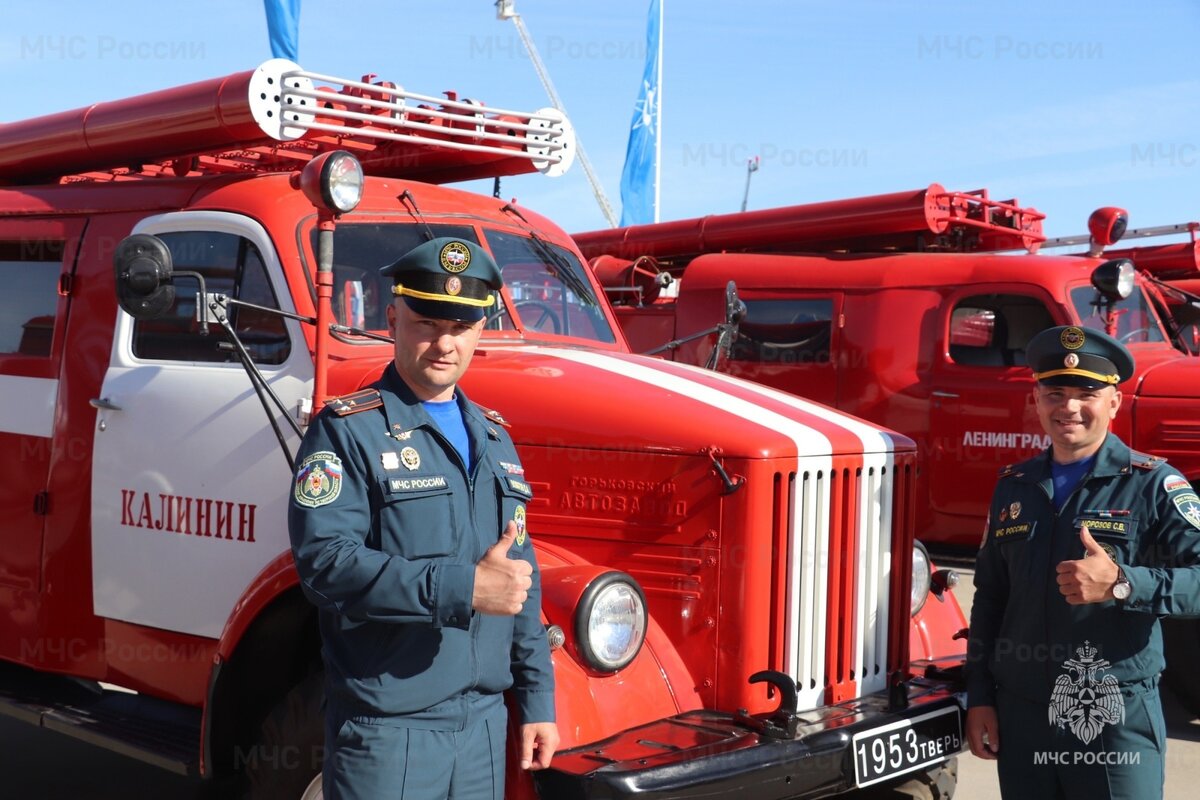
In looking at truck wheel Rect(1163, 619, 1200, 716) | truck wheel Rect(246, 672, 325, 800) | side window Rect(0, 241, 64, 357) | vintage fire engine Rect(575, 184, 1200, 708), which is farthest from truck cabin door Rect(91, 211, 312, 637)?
truck wheel Rect(1163, 619, 1200, 716)

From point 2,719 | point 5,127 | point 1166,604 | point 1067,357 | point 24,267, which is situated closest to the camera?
point 1166,604

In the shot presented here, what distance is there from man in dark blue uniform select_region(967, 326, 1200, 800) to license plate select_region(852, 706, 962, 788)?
130 millimetres

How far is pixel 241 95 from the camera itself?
389 cm

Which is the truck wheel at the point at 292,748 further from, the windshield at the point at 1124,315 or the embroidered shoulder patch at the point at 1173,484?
the windshield at the point at 1124,315

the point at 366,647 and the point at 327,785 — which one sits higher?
the point at 366,647

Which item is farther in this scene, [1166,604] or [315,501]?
[1166,604]

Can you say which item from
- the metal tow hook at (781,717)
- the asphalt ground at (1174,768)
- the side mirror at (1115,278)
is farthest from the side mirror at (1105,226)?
the metal tow hook at (781,717)

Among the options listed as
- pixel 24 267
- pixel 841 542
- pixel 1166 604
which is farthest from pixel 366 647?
pixel 24 267

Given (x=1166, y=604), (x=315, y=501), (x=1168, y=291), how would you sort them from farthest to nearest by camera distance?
1. (x=1168, y=291)
2. (x=1166, y=604)
3. (x=315, y=501)

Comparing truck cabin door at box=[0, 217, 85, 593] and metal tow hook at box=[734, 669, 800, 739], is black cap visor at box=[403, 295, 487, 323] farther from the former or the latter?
truck cabin door at box=[0, 217, 85, 593]

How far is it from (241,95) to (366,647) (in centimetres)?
213

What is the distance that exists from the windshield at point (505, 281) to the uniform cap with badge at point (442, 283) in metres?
1.06

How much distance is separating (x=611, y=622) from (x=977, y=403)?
527cm

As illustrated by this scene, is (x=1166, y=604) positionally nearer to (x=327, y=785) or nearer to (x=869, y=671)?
(x=869, y=671)
